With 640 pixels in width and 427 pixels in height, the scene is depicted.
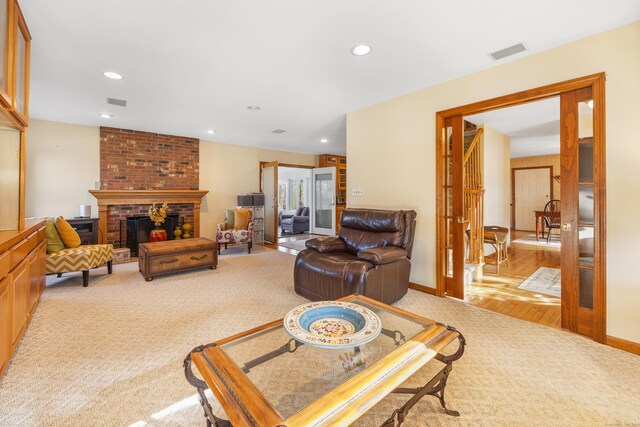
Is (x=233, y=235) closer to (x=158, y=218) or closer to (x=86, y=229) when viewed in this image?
(x=158, y=218)

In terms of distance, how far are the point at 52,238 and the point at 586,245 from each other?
18.2ft

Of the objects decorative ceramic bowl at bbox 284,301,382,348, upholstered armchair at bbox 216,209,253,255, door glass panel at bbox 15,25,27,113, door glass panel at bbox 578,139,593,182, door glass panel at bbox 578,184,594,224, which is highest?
door glass panel at bbox 15,25,27,113

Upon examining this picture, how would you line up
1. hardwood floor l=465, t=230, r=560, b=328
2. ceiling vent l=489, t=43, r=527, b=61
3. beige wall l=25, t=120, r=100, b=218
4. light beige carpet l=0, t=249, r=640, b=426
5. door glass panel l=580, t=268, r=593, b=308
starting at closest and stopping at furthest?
light beige carpet l=0, t=249, r=640, b=426, door glass panel l=580, t=268, r=593, b=308, ceiling vent l=489, t=43, r=527, b=61, hardwood floor l=465, t=230, r=560, b=328, beige wall l=25, t=120, r=100, b=218

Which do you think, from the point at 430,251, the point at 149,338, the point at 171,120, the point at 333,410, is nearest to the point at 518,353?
the point at 430,251

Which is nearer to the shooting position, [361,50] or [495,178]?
[361,50]

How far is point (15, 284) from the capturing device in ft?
6.35

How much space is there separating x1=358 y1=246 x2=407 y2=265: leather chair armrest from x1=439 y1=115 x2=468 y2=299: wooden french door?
72 centimetres

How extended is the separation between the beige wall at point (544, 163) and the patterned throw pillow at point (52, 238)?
10.6 metres

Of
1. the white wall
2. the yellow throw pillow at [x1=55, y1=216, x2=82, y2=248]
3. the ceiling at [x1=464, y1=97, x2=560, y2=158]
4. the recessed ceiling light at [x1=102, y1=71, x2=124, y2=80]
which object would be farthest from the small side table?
the ceiling at [x1=464, y1=97, x2=560, y2=158]

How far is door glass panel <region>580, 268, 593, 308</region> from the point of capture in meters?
2.30

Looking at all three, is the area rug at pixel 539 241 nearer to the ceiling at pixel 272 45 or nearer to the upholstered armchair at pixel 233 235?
the ceiling at pixel 272 45

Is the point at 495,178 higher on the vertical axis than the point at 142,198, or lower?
higher

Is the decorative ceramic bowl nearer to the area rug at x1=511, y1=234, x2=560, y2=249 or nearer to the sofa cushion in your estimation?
Answer: the sofa cushion

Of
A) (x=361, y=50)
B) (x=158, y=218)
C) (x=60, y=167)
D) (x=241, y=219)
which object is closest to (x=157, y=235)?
(x=158, y=218)
